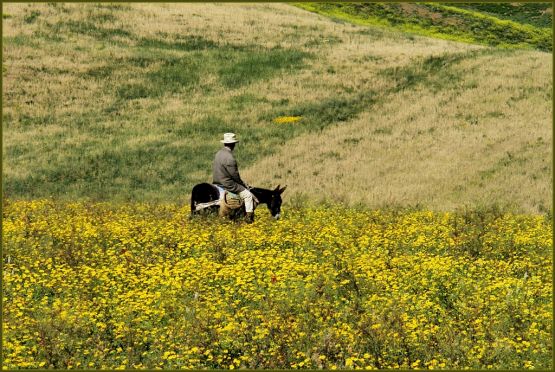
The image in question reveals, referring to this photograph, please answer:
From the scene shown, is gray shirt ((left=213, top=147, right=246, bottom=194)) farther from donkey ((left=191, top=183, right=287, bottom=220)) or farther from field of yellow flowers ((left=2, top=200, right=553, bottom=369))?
field of yellow flowers ((left=2, top=200, right=553, bottom=369))

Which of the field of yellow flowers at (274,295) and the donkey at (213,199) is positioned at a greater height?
the field of yellow flowers at (274,295)

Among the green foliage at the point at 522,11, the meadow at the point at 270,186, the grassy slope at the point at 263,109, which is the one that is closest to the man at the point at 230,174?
the meadow at the point at 270,186

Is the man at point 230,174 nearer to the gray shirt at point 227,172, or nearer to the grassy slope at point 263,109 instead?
the gray shirt at point 227,172

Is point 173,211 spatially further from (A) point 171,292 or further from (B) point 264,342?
(B) point 264,342

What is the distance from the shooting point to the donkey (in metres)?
17.0

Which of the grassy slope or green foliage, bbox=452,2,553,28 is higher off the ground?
green foliage, bbox=452,2,553,28

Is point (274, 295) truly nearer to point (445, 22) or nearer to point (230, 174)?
point (230, 174)

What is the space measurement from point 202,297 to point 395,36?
5853 centimetres

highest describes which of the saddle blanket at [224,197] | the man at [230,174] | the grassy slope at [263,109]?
the man at [230,174]

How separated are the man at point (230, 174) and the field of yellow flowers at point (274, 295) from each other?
0.83m

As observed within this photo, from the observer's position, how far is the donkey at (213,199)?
55.8 feet

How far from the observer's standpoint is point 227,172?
16484mm

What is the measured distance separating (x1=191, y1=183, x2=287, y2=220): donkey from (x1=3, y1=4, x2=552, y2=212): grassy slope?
6224mm

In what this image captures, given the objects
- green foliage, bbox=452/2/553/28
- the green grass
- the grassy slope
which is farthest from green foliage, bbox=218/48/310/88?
green foliage, bbox=452/2/553/28
